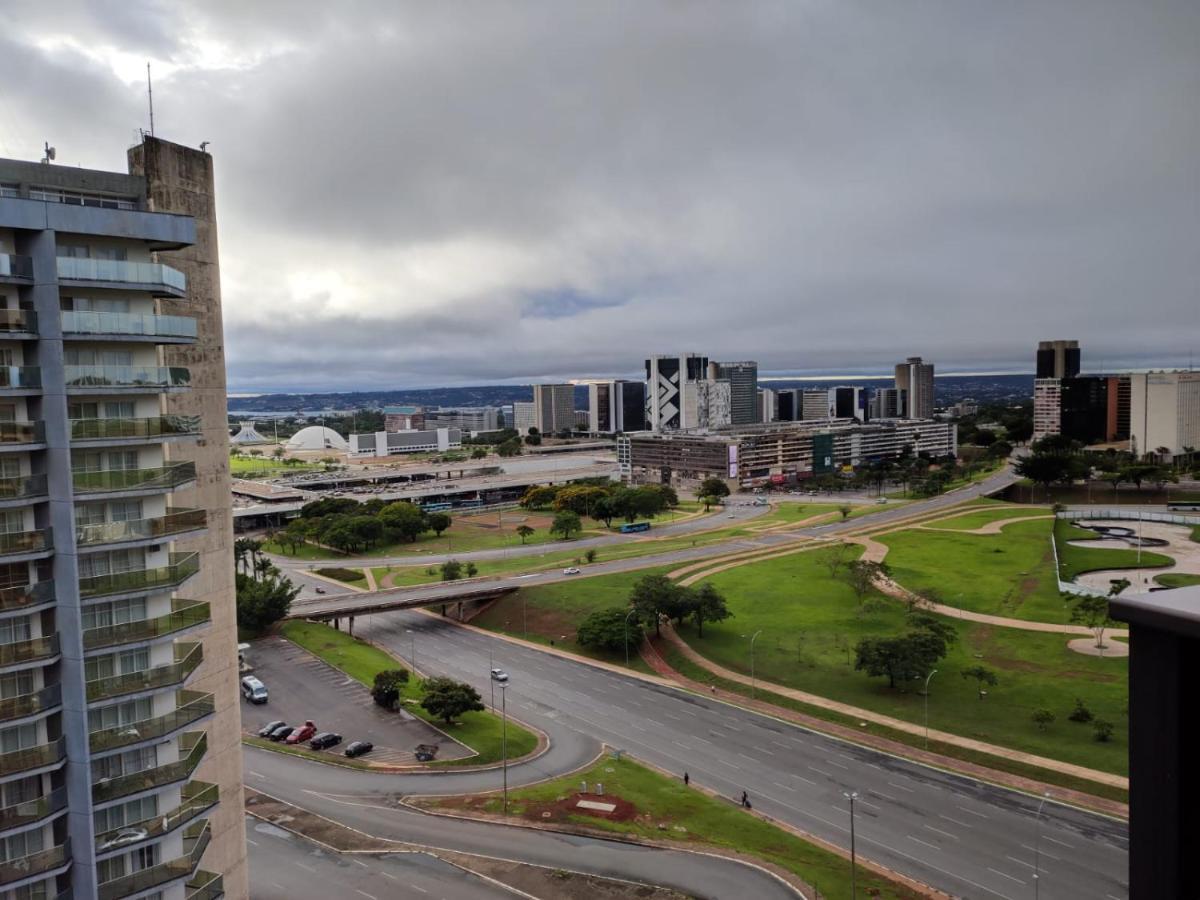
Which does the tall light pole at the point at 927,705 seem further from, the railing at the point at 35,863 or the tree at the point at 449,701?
the railing at the point at 35,863

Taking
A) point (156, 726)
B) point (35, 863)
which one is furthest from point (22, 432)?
point (35, 863)

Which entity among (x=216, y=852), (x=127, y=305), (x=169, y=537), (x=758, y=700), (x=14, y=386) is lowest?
(x=758, y=700)

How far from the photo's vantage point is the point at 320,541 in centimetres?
15250

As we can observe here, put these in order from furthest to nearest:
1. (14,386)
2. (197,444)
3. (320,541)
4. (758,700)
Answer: (320,541) < (758,700) < (197,444) < (14,386)

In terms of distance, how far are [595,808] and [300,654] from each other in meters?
44.1

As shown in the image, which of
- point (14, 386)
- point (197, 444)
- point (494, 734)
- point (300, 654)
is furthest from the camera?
point (300, 654)

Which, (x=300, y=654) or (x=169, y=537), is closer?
(x=169, y=537)

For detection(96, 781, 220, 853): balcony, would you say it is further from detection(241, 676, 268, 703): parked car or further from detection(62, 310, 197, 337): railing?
detection(241, 676, 268, 703): parked car

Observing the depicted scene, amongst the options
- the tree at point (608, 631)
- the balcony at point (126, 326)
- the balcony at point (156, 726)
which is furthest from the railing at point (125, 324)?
the tree at point (608, 631)

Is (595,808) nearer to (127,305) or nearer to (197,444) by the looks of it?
(197,444)

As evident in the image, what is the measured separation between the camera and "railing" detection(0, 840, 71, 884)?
26.9 meters

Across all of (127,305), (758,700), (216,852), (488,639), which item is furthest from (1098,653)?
(127,305)

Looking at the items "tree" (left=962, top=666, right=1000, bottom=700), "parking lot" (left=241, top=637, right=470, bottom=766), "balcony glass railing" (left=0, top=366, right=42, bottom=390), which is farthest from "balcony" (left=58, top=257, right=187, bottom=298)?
"tree" (left=962, top=666, right=1000, bottom=700)

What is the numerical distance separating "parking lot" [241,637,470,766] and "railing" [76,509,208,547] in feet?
122
